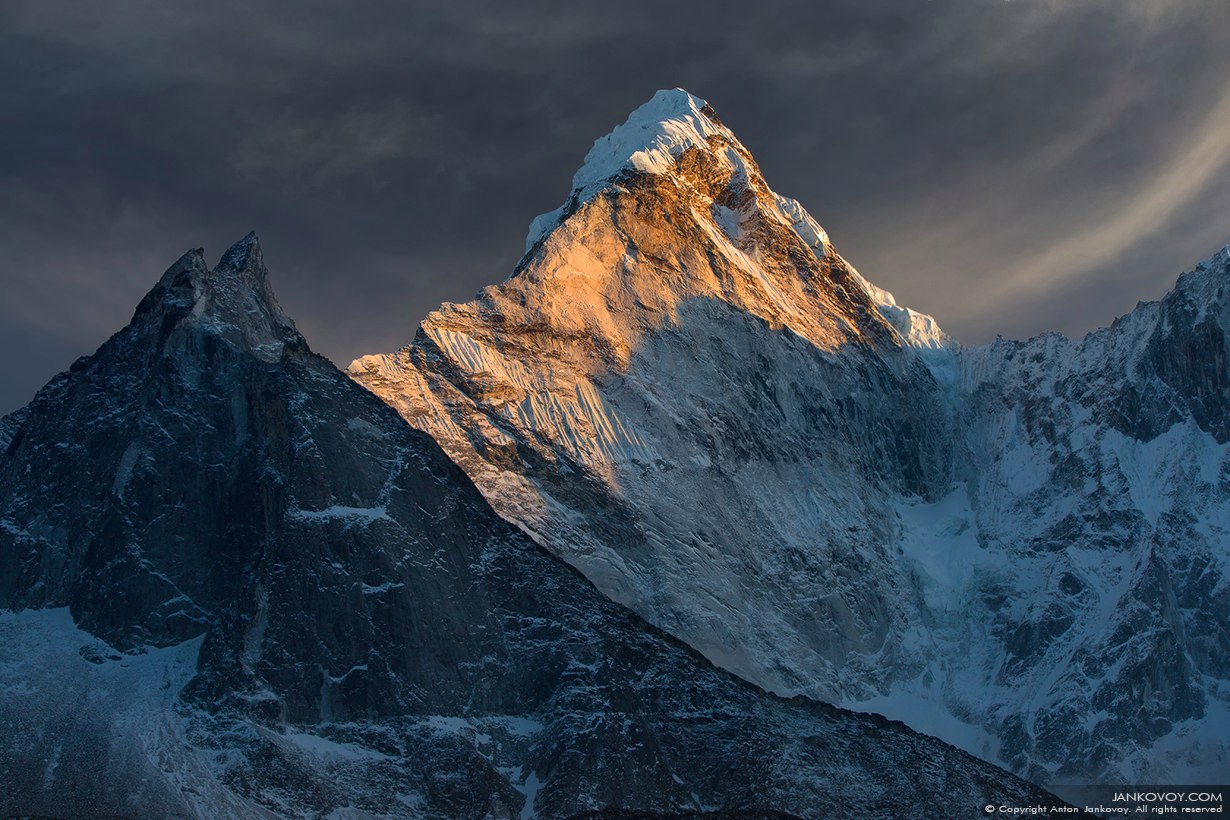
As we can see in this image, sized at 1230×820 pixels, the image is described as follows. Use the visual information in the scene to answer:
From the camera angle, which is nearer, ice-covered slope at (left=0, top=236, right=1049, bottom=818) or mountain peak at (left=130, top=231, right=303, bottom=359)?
ice-covered slope at (left=0, top=236, right=1049, bottom=818)

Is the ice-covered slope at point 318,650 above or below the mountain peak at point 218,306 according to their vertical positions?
below

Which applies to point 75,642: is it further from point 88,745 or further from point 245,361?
point 245,361

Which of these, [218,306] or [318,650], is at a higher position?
[218,306]

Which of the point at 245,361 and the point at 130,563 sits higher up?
the point at 245,361

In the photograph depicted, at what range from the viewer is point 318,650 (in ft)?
527

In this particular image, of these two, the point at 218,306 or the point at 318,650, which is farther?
the point at 218,306

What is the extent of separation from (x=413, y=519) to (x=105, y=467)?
30.4 m

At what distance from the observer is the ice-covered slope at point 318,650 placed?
153 meters

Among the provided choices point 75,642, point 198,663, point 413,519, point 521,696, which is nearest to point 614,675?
point 521,696

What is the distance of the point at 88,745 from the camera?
152 metres

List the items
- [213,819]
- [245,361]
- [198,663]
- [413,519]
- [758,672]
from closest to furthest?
[213,819]
[198,663]
[413,519]
[245,361]
[758,672]

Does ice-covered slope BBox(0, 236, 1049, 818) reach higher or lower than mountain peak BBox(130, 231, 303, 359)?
lower

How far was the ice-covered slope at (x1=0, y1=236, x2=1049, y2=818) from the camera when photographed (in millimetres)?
153125

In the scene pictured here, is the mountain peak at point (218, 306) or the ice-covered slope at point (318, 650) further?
the mountain peak at point (218, 306)
